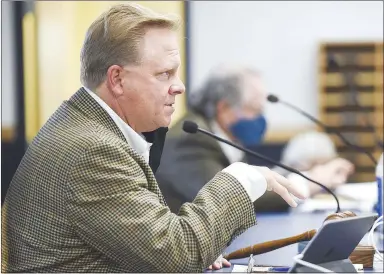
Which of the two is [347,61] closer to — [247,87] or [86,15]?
[86,15]

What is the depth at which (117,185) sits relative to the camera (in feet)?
4.35

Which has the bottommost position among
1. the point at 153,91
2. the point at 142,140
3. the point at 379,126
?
the point at 379,126

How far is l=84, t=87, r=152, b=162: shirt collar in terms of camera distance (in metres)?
1.47

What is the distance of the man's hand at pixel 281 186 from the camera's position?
4.81ft

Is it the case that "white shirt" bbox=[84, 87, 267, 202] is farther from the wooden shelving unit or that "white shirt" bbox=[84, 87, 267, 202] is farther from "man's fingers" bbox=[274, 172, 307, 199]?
the wooden shelving unit

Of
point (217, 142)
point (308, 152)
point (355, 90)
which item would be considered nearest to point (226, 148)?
point (217, 142)

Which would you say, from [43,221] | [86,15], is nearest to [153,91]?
[43,221]

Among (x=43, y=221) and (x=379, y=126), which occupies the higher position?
(x=43, y=221)

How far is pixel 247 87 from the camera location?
10.7 ft

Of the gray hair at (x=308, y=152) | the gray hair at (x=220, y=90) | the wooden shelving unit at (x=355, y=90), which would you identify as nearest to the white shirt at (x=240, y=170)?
the gray hair at (x=220, y=90)

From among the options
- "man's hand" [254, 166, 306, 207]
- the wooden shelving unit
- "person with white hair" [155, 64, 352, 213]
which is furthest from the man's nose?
the wooden shelving unit

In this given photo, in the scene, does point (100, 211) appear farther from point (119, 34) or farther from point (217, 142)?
point (217, 142)

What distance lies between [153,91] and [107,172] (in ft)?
0.76

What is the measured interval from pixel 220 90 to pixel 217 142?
42 cm
